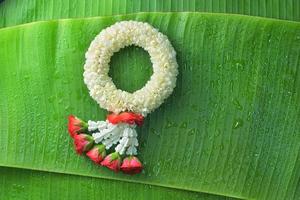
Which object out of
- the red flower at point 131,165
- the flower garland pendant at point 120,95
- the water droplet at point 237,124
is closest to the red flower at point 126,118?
the flower garland pendant at point 120,95

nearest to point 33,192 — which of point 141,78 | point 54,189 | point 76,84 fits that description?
point 54,189

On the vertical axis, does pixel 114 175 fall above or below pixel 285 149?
below

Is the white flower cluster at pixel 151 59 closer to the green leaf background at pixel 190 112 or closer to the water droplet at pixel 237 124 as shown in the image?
the green leaf background at pixel 190 112

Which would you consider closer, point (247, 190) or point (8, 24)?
point (247, 190)

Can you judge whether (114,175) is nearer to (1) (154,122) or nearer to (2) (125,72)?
(1) (154,122)

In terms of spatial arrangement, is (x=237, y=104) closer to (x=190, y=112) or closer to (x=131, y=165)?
(x=190, y=112)

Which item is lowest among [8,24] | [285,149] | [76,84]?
[285,149]

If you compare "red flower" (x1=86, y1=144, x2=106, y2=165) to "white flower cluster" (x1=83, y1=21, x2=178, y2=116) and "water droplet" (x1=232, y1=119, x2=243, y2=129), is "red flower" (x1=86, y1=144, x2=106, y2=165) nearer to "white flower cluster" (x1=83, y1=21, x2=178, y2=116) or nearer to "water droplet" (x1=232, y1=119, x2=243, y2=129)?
"white flower cluster" (x1=83, y1=21, x2=178, y2=116)
